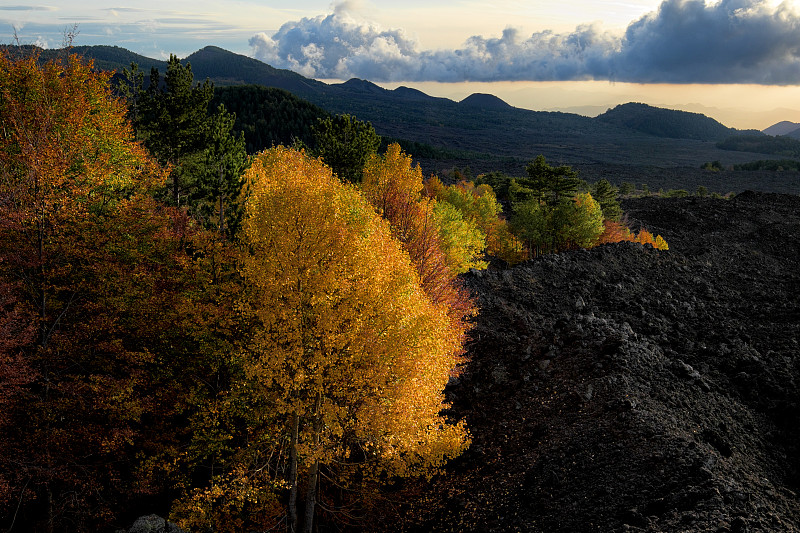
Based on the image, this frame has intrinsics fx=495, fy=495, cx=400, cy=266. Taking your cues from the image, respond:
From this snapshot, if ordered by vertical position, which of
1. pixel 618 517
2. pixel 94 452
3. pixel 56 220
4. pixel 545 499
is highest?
pixel 56 220

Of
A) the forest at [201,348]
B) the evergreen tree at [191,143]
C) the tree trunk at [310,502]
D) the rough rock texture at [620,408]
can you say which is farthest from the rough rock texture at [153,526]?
the evergreen tree at [191,143]

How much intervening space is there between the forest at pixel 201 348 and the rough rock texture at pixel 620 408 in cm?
208

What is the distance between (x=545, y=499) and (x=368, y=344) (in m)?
7.72

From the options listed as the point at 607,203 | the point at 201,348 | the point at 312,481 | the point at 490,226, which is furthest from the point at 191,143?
the point at 607,203

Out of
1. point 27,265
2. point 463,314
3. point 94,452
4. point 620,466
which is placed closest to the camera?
point 620,466

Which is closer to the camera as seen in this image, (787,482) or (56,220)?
(787,482)

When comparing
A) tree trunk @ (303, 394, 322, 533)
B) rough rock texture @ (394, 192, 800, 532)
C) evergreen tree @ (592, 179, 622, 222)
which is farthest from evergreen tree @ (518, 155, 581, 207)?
tree trunk @ (303, 394, 322, 533)

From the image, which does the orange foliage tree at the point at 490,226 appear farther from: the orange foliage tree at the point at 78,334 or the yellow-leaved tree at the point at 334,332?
the yellow-leaved tree at the point at 334,332

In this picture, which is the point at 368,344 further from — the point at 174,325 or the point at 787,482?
the point at 787,482

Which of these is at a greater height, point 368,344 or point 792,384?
point 368,344

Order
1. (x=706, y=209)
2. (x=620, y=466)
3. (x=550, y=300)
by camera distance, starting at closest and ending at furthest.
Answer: (x=620, y=466), (x=550, y=300), (x=706, y=209)

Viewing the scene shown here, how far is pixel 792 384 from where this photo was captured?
23703 millimetres

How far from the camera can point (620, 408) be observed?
1920 centimetres

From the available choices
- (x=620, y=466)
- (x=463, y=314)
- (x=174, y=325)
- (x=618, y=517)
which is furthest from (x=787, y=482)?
(x=174, y=325)
